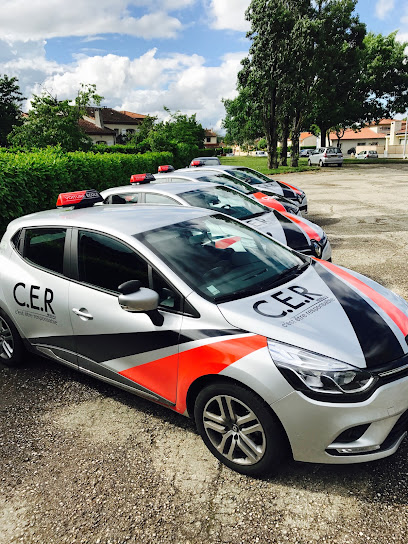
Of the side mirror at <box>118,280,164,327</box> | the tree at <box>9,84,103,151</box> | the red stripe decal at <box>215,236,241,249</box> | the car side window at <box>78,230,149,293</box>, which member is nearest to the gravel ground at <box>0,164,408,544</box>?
the side mirror at <box>118,280,164,327</box>

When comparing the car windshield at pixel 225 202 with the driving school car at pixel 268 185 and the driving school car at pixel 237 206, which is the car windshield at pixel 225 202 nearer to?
the driving school car at pixel 237 206

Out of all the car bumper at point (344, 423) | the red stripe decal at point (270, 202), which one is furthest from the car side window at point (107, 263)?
the red stripe decal at point (270, 202)

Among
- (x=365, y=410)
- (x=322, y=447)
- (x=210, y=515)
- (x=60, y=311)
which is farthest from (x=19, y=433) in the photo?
(x=365, y=410)

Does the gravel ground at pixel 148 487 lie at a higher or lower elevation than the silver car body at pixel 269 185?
lower

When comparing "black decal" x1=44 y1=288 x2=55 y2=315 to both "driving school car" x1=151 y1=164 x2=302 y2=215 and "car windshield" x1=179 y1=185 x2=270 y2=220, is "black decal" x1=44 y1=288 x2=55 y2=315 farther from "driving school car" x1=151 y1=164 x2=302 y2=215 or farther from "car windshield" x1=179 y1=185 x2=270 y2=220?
"driving school car" x1=151 y1=164 x2=302 y2=215

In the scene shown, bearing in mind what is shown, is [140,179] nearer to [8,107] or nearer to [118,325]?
[118,325]

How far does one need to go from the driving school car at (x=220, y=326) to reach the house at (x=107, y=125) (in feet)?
186

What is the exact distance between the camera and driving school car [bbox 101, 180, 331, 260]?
6137 mm

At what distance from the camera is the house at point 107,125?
5909 centimetres

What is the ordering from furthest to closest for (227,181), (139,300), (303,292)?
1. (227,181)
2. (303,292)
3. (139,300)

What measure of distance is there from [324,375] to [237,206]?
477cm

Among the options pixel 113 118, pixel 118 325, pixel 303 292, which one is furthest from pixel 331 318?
pixel 113 118

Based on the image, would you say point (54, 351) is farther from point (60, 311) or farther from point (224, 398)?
point (224, 398)

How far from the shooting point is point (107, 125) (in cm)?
6956
